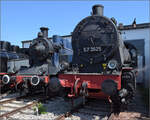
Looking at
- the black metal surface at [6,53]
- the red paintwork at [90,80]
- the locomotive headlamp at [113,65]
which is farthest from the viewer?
the black metal surface at [6,53]

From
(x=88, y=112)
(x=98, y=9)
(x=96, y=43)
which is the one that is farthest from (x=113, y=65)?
(x=98, y=9)

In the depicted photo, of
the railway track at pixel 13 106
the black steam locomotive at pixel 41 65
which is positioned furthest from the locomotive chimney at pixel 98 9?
the railway track at pixel 13 106

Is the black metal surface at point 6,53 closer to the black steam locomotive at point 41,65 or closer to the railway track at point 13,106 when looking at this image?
the black steam locomotive at point 41,65

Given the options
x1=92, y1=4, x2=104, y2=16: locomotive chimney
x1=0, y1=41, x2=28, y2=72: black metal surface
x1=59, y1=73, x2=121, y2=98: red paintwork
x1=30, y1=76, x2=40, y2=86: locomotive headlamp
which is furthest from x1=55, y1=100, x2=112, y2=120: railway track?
x1=0, y1=41, x2=28, y2=72: black metal surface

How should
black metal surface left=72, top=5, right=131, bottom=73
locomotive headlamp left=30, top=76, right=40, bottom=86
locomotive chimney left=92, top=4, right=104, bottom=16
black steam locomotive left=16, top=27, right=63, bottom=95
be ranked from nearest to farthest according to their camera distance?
black metal surface left=72, top=5, right=131, bottom=73, locomotive chimney left=92, top=4, right=104, bottom=16, locomotive headlamp left=30, top=76, right=40, bottom=86, black steam locomotive left=16, top=27, right=63, bottom=95

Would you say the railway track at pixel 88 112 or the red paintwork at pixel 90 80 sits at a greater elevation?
the red paintwork at pixel 90 80

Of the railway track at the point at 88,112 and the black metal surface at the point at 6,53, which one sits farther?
the black metal surface at the point at 6,53

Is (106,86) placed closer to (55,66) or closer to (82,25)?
(82,25)

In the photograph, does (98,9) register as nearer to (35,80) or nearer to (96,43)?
(96,43)

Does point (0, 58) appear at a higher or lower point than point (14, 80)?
higher

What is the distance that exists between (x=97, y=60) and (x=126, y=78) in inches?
43.7

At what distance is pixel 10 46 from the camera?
11.7 metres

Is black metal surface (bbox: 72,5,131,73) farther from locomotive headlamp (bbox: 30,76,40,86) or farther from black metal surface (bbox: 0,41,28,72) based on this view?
black metal surface (bbox: 0,41,28,72)

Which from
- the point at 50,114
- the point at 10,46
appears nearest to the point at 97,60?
the point at 50,114
